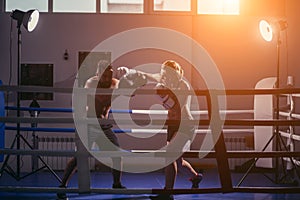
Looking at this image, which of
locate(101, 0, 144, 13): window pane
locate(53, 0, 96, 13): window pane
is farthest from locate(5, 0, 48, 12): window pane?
locate(101, 0, 144, 13): window pane

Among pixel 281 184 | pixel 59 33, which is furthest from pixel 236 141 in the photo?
pixel 59 33

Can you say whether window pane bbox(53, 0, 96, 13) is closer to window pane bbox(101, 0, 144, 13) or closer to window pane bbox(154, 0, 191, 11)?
window pane bbox(101, 0, 144, 13)

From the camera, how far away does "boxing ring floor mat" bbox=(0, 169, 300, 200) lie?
4.52m

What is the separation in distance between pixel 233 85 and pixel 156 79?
1.34m

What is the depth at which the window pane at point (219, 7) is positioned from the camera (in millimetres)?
6625

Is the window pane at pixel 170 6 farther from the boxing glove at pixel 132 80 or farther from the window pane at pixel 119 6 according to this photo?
the boxing glove at pixel 132 80

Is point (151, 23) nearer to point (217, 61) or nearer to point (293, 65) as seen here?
point (217, 61)

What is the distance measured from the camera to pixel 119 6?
6.52 meters

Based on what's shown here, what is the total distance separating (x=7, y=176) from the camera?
5.68 meters

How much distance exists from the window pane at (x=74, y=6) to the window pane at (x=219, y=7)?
161cm

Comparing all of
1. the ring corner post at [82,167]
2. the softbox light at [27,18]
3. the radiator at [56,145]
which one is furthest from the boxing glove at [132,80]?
the radiator at [56,145]

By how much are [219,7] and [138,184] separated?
119 inches

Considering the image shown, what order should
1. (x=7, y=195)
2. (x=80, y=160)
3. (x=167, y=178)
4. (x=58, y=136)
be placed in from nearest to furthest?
(x=80, y=160) < (x=167, y=178) < (x=7, y=195) < (x=58, y=136)

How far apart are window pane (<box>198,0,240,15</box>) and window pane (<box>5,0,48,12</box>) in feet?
7.57
